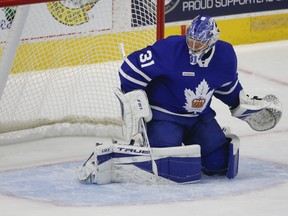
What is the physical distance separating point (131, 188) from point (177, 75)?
561 millimetres

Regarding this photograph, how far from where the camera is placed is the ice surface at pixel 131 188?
491 cm

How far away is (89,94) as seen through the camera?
6.71 metres

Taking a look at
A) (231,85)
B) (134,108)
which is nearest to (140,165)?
(134,108)

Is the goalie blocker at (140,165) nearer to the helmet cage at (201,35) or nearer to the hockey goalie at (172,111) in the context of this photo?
the hockey goalie at (172,111)

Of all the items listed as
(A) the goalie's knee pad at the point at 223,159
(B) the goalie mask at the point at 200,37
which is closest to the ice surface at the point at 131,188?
(A) the goalie's knee pad at the point at 223,159

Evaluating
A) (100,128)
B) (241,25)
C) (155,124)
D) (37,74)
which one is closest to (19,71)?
(37,74)

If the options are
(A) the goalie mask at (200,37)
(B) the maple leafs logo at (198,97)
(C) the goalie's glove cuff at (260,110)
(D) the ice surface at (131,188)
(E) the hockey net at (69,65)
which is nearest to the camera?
(D) the ice surface at (131,188)

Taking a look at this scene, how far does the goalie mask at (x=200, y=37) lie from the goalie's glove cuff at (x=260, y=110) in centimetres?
40

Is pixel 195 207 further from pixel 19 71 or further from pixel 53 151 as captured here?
pixel 19 71

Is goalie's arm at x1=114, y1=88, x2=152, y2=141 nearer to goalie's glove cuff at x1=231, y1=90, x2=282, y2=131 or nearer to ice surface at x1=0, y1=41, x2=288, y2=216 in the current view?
ice surface at x1=0, y1=41, x2=288, y2=216

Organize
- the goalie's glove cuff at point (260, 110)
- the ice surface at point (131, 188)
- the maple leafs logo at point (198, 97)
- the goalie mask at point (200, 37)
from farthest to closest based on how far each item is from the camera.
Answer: the goalie's glove cuff at point (260, 110) < the maple leafs logo at point (198, 97) < the goalie mask at point (200, 37) < the ice surface at point (131, 188)

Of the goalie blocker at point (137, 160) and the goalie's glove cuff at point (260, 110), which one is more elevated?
the goalie's glove cuff at point (260, 110)

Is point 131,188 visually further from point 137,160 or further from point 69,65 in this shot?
point 69,65

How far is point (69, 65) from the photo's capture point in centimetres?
670
